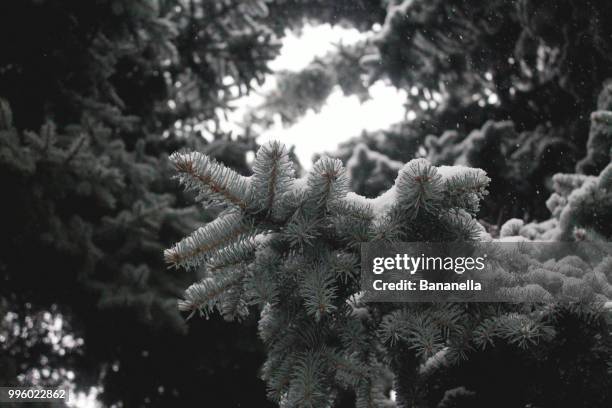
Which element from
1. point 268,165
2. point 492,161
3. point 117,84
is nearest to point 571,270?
point 268,165

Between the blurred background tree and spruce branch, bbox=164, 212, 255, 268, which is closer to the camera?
spruce branch, bbox=164, 212, 255, 268

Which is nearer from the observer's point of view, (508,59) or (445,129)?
(508,59)

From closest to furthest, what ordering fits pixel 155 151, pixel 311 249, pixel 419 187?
pixel 419 187 → pixel 311 249 → pixel 155 151

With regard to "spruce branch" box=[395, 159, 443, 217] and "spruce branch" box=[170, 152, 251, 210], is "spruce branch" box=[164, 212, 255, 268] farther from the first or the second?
"spruce branch" box=[395, 159, 443, 217]

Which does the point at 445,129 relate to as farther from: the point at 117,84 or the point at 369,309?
the point at 369,309

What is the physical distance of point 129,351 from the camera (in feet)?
13.7

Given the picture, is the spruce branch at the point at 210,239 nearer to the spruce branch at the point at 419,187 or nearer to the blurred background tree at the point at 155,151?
the spruce branch at the point at 419,187

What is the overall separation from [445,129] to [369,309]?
3.07 m

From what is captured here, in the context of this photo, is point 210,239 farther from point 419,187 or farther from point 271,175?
point 419,187

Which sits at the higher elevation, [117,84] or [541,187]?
[117,84]

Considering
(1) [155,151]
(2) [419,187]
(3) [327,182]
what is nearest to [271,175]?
(3) [327,182]

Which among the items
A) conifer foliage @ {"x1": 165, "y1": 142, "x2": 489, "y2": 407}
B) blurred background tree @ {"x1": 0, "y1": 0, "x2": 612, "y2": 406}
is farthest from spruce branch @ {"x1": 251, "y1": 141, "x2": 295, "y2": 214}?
blurred background tree @ {"x1": 0, "y1": 0, "x2": 612, "y2": 406}

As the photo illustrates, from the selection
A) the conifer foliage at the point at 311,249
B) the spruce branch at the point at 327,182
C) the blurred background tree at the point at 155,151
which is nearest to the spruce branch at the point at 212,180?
the conifer foliage at the point at 311,249

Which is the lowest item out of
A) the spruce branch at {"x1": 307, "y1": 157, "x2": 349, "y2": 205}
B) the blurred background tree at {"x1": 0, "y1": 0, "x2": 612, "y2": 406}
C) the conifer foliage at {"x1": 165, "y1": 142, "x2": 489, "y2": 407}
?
the conifer foliage at {"x1": 165, "y1": 142, "x2": 489, "y2": 407}
